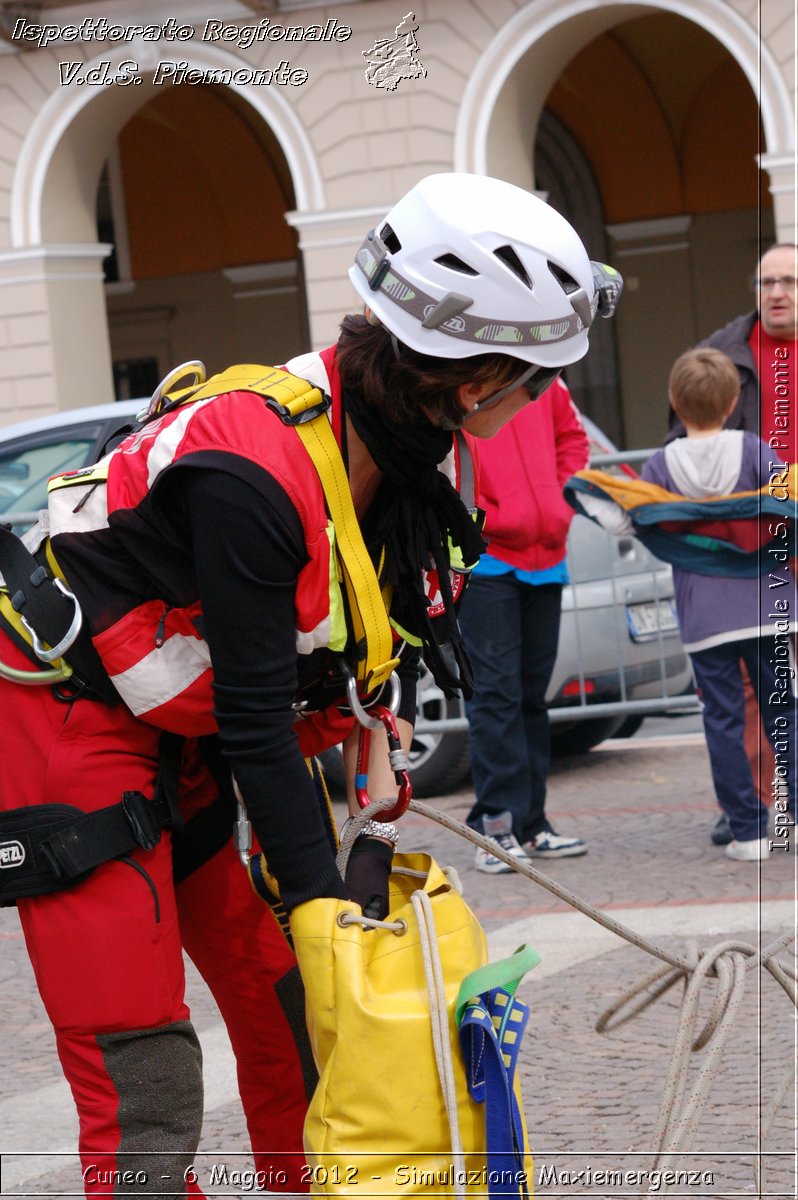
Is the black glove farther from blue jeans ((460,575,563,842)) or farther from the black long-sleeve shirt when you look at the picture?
blue jeans ((460,575,563,842))

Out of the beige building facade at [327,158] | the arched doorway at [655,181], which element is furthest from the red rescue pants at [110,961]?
the arched doorway at [655,181]

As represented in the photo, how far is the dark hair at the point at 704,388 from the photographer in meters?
5.57

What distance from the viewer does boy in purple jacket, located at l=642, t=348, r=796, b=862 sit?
557cm

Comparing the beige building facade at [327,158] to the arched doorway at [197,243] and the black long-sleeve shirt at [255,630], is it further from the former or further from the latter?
the black long-sleeve shirt at [255,630]

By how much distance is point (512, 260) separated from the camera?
2.13 metres

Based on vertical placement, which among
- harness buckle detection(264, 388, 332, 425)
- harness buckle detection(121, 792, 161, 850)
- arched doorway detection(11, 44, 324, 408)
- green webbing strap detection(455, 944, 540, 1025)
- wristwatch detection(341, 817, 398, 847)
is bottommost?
green webbing strap detection(455, 944, 540, 1025)

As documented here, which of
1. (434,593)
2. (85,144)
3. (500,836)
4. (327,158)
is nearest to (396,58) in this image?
(327,158)

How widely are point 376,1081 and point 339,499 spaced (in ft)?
2.47

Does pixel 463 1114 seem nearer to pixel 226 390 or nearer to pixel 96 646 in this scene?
pixel 96 646

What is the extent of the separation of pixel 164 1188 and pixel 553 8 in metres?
13.2

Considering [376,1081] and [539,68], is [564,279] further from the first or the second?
[539,68]

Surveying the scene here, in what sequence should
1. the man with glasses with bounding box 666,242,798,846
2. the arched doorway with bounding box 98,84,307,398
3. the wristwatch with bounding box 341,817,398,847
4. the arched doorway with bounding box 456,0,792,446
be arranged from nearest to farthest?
the wristwatch with bounding box 341,817,398,847, the man with glasses with bounding box 666,242,798,846, the arched doorway with bounding box 456,0,792,446, the arched doorway with bounding box 98,84,307,398

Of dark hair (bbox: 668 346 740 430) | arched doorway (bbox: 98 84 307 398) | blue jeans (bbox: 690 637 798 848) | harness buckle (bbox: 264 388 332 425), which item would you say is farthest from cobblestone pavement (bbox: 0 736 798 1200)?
arched doorway (bbox: 98 84 307 398)

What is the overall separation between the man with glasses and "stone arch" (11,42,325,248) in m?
9.00
